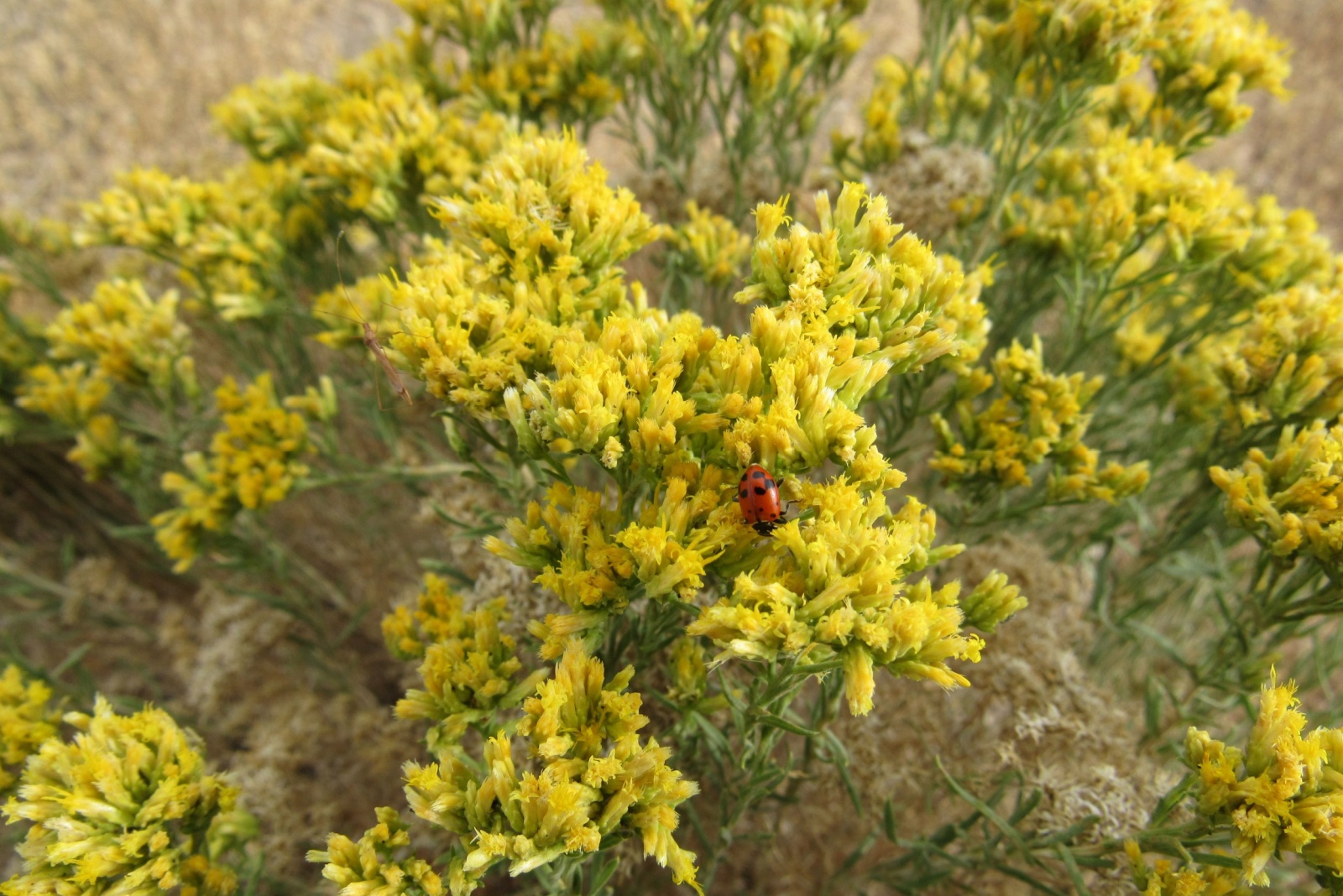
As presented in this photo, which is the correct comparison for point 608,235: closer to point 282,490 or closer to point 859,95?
point 282,490

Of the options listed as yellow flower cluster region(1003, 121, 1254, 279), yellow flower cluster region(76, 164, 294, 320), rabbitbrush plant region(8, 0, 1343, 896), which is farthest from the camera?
yellow flower cluster region(76, 164, 294, 320)

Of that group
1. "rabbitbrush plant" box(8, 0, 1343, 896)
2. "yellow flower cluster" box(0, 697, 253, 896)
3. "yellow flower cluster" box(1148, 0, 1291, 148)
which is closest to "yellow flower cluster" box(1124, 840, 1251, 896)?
"rabbitbrush plant" box(8, 0, 1343, 896)

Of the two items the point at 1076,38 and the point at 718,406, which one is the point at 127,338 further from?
the point at 1076,38

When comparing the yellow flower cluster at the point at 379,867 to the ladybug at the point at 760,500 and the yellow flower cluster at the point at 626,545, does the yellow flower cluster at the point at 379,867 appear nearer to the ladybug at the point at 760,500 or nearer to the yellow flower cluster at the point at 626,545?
the yellow flower cluster at the point at 626,545

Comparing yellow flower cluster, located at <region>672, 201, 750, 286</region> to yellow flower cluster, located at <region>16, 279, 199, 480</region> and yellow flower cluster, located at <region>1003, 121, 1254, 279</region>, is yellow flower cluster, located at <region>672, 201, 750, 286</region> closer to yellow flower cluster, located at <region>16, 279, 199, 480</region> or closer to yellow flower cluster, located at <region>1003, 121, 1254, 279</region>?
yellow flower cluster, located at <region>1003, 121, 1254, 279</region>

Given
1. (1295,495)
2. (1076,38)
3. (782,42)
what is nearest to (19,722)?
(782,42)

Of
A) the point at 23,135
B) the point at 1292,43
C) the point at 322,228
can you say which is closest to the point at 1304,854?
the point at 322,228

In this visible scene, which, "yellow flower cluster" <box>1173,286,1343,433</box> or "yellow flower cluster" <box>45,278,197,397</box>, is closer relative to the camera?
"yellow flower cluster" <box>1173,286,1343,433</box>
